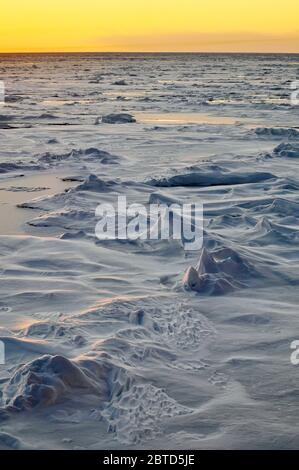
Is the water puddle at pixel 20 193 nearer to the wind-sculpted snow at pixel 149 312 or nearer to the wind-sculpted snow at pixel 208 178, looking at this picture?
the wind-sculpted snow at pixel 149 312

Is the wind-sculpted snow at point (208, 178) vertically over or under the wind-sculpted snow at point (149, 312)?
over

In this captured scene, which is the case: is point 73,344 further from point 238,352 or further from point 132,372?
point 238,352

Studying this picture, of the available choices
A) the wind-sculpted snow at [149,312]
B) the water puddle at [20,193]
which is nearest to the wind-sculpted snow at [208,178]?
the wind-sculpted snow at [149,312]

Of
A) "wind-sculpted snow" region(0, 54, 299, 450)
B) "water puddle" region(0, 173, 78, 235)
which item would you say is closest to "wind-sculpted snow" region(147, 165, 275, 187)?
"wind-sculpted snow" region(0, 54, 299, 450)

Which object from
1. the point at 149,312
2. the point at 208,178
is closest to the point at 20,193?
the point at 208,178

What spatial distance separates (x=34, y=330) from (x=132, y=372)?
2.50 ft

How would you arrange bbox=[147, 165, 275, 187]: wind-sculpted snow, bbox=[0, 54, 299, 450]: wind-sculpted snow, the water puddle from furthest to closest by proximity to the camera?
bbox=[147, 165, 275, 187]: wind-sculpted snow < the water puddle < bbox=[0, 54, 299, 450]: wind-sculpted snow

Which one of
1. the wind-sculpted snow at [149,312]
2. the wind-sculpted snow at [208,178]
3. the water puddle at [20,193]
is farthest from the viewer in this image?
the wind-sculpted snow at [208,178]

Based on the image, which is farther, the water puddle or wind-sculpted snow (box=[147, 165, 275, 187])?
wind-sculpted snow (box=[147, 165, 275, 187])

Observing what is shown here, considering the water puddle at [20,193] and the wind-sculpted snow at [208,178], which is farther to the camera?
the wind-sculpted snow at [208,178]

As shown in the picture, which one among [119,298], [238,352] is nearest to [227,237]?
[119,298]

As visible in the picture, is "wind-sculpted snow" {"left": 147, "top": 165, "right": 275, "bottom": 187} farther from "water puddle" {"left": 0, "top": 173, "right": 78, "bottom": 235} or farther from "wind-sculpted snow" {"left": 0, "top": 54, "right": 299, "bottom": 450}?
"water puddle" {"left": 0, "top": 173, "right": 78, "bottom": 235}

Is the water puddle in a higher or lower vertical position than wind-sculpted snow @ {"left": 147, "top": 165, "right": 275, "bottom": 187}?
lower

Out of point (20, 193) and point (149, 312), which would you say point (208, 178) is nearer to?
point (20, 193)
